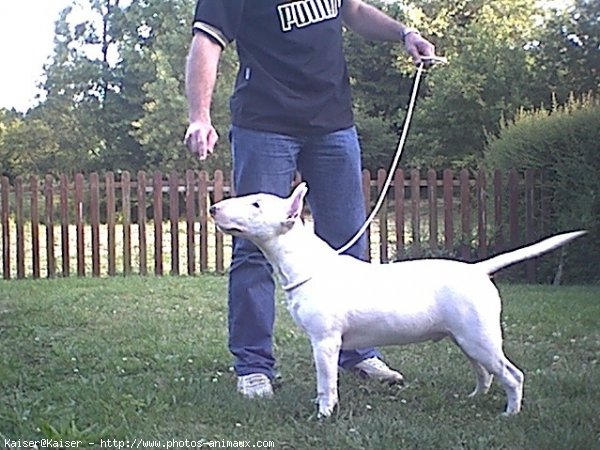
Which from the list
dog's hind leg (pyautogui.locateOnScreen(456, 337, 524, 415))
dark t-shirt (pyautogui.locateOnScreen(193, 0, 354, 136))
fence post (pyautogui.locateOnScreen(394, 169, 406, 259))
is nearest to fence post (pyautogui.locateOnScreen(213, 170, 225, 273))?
fence post (pyautogui.locateOnScreen(394, 169, 406, 259))

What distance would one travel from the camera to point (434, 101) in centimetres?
2469

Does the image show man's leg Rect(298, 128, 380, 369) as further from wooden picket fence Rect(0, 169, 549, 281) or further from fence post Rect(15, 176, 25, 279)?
fence post Rect(15, 176, 25, 279)

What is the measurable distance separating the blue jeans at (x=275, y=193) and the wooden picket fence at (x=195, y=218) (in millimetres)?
6747

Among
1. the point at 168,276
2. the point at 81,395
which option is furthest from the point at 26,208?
the point at 81,395

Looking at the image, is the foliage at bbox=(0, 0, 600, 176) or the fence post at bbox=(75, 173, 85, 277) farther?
the foliage at bbox=(0, 0, 600, 176)

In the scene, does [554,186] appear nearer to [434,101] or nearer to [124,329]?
[124,329]

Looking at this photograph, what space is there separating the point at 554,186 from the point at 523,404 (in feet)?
23.6

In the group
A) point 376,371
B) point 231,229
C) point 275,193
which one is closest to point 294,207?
point 231,229

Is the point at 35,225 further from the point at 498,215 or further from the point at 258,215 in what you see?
the point at 258,215

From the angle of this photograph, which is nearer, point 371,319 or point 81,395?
point 371,319

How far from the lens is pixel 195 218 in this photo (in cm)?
1147

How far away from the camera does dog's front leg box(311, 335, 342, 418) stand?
336cm

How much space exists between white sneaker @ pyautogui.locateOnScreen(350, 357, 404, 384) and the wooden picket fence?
22.1 ft

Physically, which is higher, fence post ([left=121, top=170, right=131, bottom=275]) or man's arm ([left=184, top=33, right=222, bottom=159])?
man's arm ([left=184, top=33, right=222, bottom=159])
